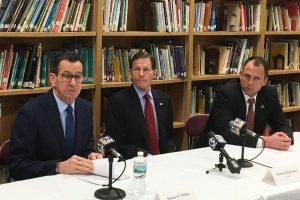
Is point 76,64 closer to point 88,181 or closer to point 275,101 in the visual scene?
point 88,181

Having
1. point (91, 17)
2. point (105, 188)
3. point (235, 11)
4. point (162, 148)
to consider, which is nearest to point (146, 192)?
point (105, 188)

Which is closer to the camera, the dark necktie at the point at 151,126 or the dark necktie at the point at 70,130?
the dark necktie at the point at 70,130

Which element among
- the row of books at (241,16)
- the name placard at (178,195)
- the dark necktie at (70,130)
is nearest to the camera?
the name placard at (178,195)

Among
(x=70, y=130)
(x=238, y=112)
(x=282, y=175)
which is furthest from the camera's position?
(x=238, y=112)

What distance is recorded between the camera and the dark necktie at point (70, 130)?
9.13 ft

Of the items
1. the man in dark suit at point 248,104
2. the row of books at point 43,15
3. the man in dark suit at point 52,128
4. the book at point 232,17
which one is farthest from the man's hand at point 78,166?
the book at point 232,17

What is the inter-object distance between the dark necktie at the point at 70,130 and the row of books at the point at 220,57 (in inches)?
77.9

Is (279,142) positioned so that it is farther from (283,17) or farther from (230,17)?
(283,17)

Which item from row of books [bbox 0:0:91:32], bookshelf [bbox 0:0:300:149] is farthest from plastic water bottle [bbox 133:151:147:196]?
row of books [bbox 0:0:91:32]

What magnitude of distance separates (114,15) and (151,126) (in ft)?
3.29

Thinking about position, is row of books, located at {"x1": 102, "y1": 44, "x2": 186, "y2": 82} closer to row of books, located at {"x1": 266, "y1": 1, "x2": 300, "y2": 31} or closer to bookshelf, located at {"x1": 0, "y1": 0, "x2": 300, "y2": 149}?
bookshelf, located at {"x1": 0, "y1": 0, "x2": 300, "y2": 149}

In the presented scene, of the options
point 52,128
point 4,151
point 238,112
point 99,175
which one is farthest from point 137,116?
point 99,175

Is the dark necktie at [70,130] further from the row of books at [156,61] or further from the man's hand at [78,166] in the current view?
the row of books at [156,61]

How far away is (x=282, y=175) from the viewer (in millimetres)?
2443
